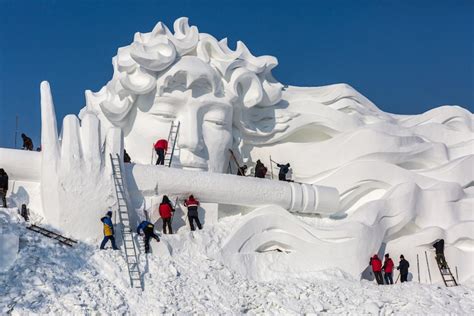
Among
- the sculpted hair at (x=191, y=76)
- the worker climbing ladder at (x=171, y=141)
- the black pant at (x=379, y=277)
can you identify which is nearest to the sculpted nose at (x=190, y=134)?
the worker climbing ladder at (x=171, y=141)

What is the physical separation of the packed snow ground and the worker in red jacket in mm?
2148

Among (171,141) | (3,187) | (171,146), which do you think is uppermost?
(171,141)

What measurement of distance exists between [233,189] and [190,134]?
76.3 inches

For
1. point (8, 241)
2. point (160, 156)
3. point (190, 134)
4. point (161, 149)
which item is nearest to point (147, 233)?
point (8, 241)

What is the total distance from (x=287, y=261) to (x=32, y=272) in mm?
6419

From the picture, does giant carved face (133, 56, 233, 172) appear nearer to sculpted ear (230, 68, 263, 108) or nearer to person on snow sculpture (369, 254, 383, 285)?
sculpted ear (230, 68, 263, 108)

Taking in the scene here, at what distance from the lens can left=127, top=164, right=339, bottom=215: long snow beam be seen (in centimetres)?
2150

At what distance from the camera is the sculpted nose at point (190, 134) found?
77.1ft

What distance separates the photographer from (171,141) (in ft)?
77.7

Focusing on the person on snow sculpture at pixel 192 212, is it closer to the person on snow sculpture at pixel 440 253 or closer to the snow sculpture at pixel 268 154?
the snow sculpture at pixel 268 154

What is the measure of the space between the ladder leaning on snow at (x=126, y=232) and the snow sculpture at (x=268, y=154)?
0.27m

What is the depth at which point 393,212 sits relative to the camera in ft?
79.6

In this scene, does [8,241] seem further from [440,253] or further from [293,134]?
[440,253]

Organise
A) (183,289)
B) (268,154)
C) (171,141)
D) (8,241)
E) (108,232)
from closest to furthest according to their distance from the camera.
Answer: (8,241) < (183,289) < (108,232) < (171,141) < (268,154)
